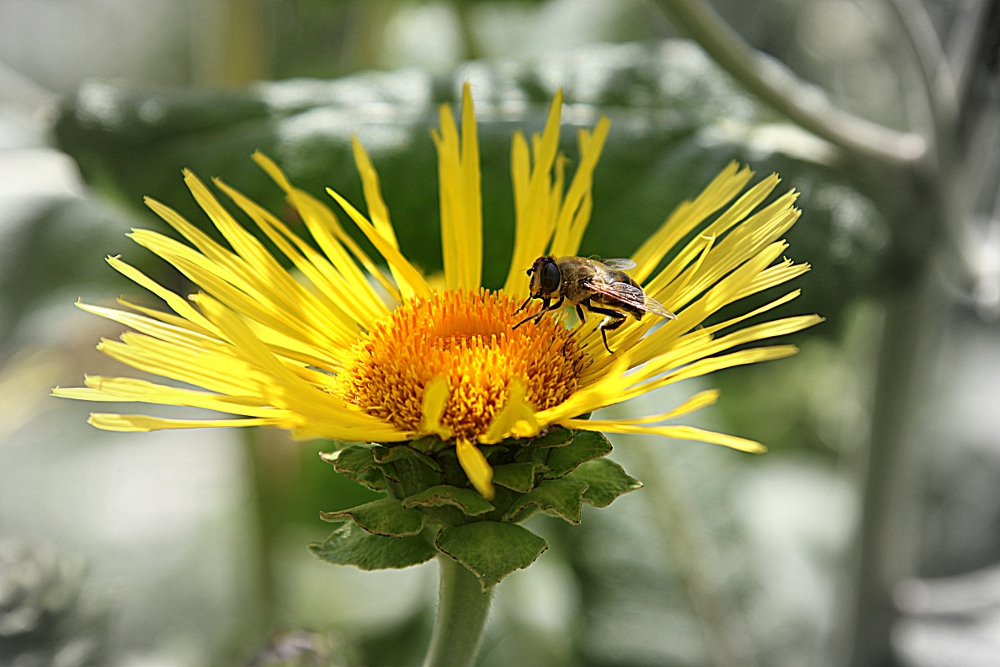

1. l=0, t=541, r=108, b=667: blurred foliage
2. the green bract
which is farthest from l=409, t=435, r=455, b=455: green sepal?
l=0, t=541, r=108, b=667: blurred foliage

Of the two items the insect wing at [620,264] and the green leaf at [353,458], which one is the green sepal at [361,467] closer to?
the green leaf at [353,458]

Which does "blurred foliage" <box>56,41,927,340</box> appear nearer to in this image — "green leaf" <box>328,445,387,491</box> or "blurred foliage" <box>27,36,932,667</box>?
"blurred foliage" <box>27,36,932,667</box>

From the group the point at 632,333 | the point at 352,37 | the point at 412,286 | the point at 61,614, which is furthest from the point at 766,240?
the point at 352,37

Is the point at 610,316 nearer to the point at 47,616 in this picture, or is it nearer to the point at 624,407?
the point at 624,407

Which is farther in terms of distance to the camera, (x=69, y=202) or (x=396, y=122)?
(x=69, y=202)

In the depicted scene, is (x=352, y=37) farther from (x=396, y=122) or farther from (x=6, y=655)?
(x=6, y=655)

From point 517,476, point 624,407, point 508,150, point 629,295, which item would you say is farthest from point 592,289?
point 624,407
